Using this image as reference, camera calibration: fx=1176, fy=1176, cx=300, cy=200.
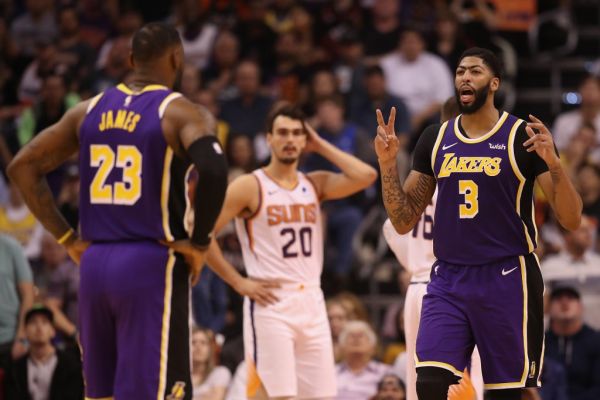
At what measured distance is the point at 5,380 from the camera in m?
11.6

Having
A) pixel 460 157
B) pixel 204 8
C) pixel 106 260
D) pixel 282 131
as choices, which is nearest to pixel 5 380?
pixel 282 131

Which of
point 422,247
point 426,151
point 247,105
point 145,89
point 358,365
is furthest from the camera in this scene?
point 247,105

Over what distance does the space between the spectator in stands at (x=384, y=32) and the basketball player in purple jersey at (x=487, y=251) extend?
9.44 meters

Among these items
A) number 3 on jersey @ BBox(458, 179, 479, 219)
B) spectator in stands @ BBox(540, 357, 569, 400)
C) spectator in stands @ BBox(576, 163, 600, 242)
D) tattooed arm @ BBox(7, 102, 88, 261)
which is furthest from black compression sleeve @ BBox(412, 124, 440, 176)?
spectator in stands @ BBox(576, 163, 600, 242)

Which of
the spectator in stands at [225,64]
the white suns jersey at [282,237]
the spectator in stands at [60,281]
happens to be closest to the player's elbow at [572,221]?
the white suns jersey at [282,237]

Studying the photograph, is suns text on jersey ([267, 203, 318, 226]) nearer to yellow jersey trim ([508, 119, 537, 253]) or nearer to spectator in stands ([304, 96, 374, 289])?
yellow jersey trim ([508, 119, 537, 253])

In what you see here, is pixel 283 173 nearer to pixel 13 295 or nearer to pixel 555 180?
pixel 555 180

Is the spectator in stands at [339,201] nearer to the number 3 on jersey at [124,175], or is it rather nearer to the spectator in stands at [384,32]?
the spectator in stands at [384,32]

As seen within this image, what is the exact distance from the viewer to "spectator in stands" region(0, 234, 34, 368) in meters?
11.8

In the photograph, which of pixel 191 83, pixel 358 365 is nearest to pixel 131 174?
pixel 358 365

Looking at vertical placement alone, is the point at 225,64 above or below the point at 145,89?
above

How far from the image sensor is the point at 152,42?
7074mm

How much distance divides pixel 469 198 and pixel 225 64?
10.0 m

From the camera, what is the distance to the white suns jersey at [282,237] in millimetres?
9164
